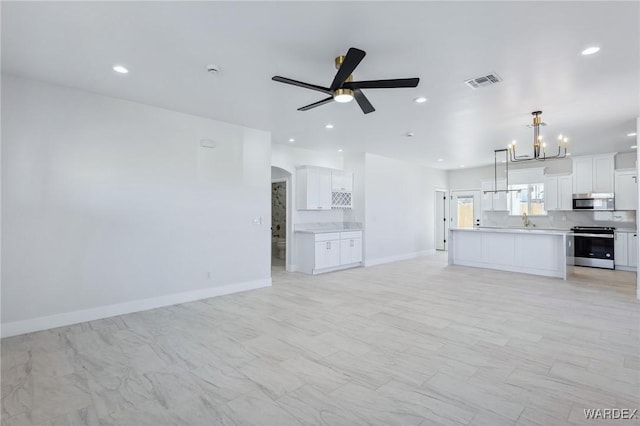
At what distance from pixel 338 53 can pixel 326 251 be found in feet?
15.6

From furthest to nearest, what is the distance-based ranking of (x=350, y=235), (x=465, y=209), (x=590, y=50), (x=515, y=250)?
(x=465, y=209), (x=350, y=235), (x=515, y=250), (x=590, y=50)

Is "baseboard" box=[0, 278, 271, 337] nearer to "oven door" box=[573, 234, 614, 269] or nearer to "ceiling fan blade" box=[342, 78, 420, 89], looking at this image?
"ceiling fan blade" box=[342, 78, 420, 89]

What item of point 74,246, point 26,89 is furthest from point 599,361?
point 26,89

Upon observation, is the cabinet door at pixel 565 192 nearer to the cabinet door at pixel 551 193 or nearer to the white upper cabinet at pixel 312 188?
the cabinet door at pixel 551 193

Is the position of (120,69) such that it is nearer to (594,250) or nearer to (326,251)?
(326,251)

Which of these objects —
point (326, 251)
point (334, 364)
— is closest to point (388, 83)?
point (334, 364)

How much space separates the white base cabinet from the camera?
6945 millimetres

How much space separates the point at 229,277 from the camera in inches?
210

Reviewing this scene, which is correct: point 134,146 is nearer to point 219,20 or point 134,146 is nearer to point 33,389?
point 219,20

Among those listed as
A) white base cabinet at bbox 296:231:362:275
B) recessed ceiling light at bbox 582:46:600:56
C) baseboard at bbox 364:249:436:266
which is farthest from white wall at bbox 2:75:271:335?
recessed ceiling light at bbox 582:46:600:56

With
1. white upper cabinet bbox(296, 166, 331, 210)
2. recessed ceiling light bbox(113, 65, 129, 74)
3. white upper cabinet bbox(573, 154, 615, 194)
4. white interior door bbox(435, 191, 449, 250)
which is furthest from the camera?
white interior door bbox(435, 191, 449, 250)

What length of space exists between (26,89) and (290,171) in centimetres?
455

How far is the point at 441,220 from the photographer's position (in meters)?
11.2

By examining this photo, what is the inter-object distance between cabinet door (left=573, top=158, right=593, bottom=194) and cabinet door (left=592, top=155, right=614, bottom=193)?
0.09m
